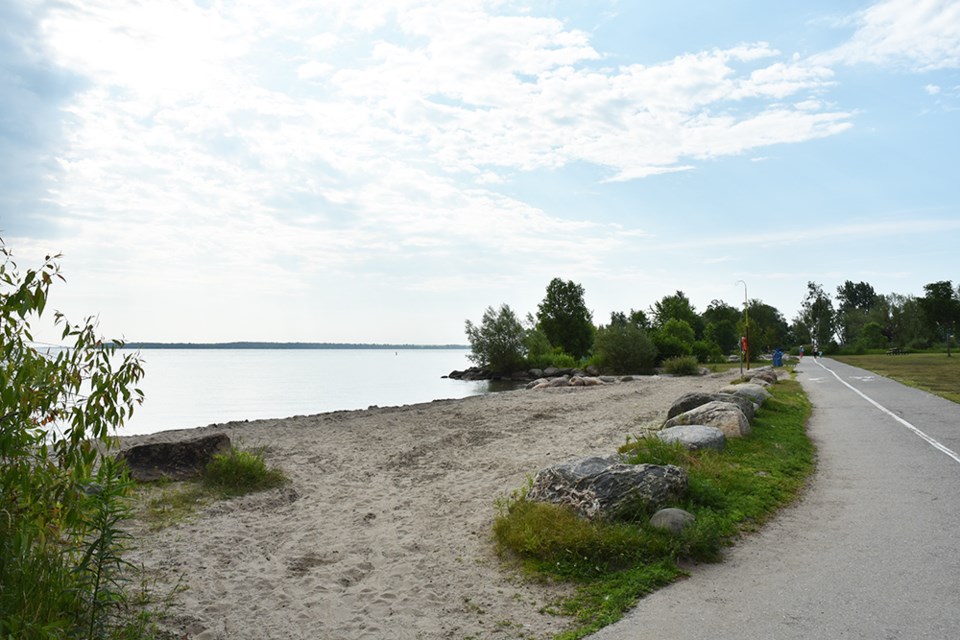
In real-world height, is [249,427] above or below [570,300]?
below

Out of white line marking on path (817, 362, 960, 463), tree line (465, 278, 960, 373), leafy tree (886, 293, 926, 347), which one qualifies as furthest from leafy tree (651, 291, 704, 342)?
white line marking on path (817, 362, 960, 463)

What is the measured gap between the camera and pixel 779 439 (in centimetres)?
1334

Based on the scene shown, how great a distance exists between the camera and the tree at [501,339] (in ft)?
233

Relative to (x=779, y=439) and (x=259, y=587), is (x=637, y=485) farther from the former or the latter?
(x=779, y=439)

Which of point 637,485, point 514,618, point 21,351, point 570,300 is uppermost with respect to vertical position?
point 570,300

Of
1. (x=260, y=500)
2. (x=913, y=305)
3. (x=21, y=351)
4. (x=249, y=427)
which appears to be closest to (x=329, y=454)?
(x=260, y=500)

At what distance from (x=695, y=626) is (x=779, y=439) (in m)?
9.35

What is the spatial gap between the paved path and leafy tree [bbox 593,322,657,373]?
46113 millimetres

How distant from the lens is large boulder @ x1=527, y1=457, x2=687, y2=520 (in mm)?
7344

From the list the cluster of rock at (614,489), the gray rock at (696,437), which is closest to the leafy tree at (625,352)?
the gray rock at (696,437)

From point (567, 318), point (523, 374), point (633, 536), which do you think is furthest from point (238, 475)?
point (567, 318)

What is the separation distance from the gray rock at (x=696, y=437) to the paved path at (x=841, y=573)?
1.59 meters

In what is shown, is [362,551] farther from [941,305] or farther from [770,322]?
[770,322]

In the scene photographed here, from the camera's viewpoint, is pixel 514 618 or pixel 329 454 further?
pixel 329 454
